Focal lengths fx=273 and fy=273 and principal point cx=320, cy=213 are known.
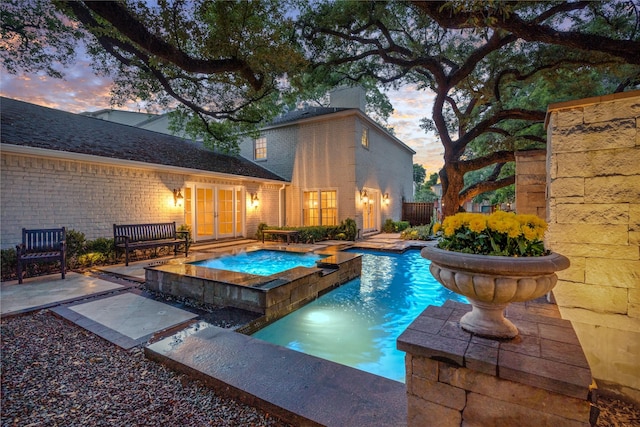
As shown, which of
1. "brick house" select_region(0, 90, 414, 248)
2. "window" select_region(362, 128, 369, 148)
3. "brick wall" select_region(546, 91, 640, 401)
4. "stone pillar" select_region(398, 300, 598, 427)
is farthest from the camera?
"window" select_region(362, 128, 369, 148)

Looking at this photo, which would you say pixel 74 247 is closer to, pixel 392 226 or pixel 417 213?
pixel 392 226

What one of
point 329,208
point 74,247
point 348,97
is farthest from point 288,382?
point 348,97

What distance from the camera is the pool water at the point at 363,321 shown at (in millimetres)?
3479

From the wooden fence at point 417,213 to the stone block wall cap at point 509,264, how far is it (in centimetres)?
1676

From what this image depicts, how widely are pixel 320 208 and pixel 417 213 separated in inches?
314

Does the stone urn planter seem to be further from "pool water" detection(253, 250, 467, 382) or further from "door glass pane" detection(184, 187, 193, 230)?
"door glass pane" detection(184, 187, 193, 230)

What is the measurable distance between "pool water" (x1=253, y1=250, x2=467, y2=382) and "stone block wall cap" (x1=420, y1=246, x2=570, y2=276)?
2.17 metres

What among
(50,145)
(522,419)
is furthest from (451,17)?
(50,145)

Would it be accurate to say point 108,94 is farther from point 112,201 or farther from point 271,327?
point 271,327

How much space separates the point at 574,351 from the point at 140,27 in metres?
5.88

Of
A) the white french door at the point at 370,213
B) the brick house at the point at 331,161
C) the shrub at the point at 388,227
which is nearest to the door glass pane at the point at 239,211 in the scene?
the brick house at the point at 331,161

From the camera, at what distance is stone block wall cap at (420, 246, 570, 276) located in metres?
1.42

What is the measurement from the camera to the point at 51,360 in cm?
271

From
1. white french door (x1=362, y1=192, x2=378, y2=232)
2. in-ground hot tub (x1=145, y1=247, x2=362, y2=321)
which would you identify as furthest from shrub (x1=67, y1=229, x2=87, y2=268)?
white french door (x1=362, y1=192, x2=378, y2=232)
